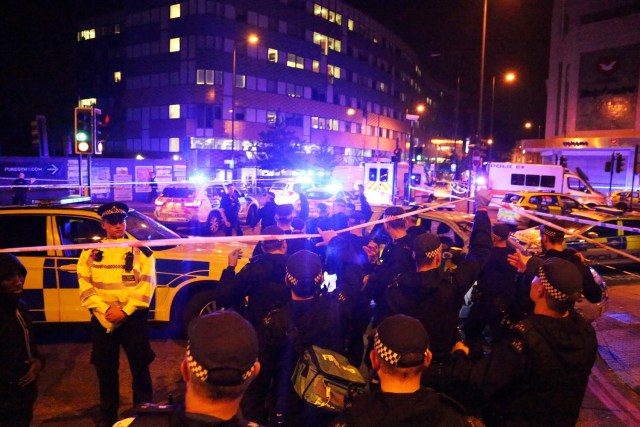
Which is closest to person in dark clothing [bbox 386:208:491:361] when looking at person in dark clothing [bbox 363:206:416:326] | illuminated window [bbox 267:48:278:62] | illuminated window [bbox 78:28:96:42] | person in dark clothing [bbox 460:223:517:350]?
person in dark clothing [bbox 363:206:416:326]

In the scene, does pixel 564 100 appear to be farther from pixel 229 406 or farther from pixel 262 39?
pixel 229 406

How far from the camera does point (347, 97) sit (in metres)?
61.3

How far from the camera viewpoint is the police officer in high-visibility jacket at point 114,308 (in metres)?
3.80

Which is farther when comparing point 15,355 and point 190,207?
point 190,207

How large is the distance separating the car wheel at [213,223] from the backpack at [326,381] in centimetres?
1276

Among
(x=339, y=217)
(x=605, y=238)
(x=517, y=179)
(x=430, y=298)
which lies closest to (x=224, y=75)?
(x=517, y=179)

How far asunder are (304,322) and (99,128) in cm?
976

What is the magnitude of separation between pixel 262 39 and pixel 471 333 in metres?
49.7

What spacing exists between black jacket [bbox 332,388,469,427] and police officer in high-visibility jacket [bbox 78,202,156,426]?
251 cm

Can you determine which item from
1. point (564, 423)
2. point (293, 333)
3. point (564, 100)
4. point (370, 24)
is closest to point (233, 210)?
point (293, 333)

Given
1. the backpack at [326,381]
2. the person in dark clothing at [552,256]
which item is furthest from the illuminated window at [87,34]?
the backpack at [326,381]

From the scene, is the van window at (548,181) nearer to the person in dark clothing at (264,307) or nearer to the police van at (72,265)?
the police van at (72,265)

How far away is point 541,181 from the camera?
85.5ft

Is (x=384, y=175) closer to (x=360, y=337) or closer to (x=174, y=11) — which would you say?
(x=360, y=337)
